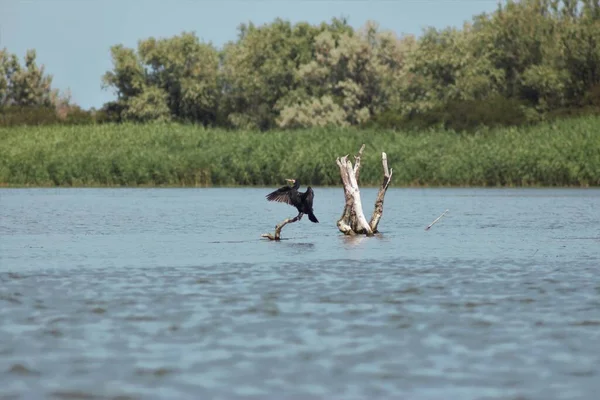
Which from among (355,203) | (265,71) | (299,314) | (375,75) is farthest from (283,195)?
(265,71)

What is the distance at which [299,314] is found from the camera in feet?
53.1

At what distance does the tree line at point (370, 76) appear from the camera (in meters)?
93.5

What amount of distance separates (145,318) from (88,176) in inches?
2161

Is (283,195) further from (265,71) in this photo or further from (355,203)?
(265,71)

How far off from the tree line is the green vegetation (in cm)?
1700

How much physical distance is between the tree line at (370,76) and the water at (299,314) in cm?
5881

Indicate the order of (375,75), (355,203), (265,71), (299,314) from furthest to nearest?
1. (265,71)
2. (375,75)
3. (355,203)
4. (299,314)

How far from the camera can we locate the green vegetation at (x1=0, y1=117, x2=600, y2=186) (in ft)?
209

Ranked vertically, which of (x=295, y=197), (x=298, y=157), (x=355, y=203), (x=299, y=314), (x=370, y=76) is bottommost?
(x=299, y=314)

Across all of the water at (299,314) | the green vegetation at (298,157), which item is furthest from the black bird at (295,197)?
the green vegetation at (298,157)

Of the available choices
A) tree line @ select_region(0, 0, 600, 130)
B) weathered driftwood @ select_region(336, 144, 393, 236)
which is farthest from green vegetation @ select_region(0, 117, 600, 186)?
weathered driftwood @ select_region(336, 144, 393, 236)

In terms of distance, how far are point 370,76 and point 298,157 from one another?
42.9 metres

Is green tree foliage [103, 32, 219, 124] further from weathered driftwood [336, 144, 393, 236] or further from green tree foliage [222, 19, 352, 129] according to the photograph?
weathered driftwood [336, 144, 393, 236]

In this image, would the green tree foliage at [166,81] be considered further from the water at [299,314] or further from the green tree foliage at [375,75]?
the water at [299,314]
